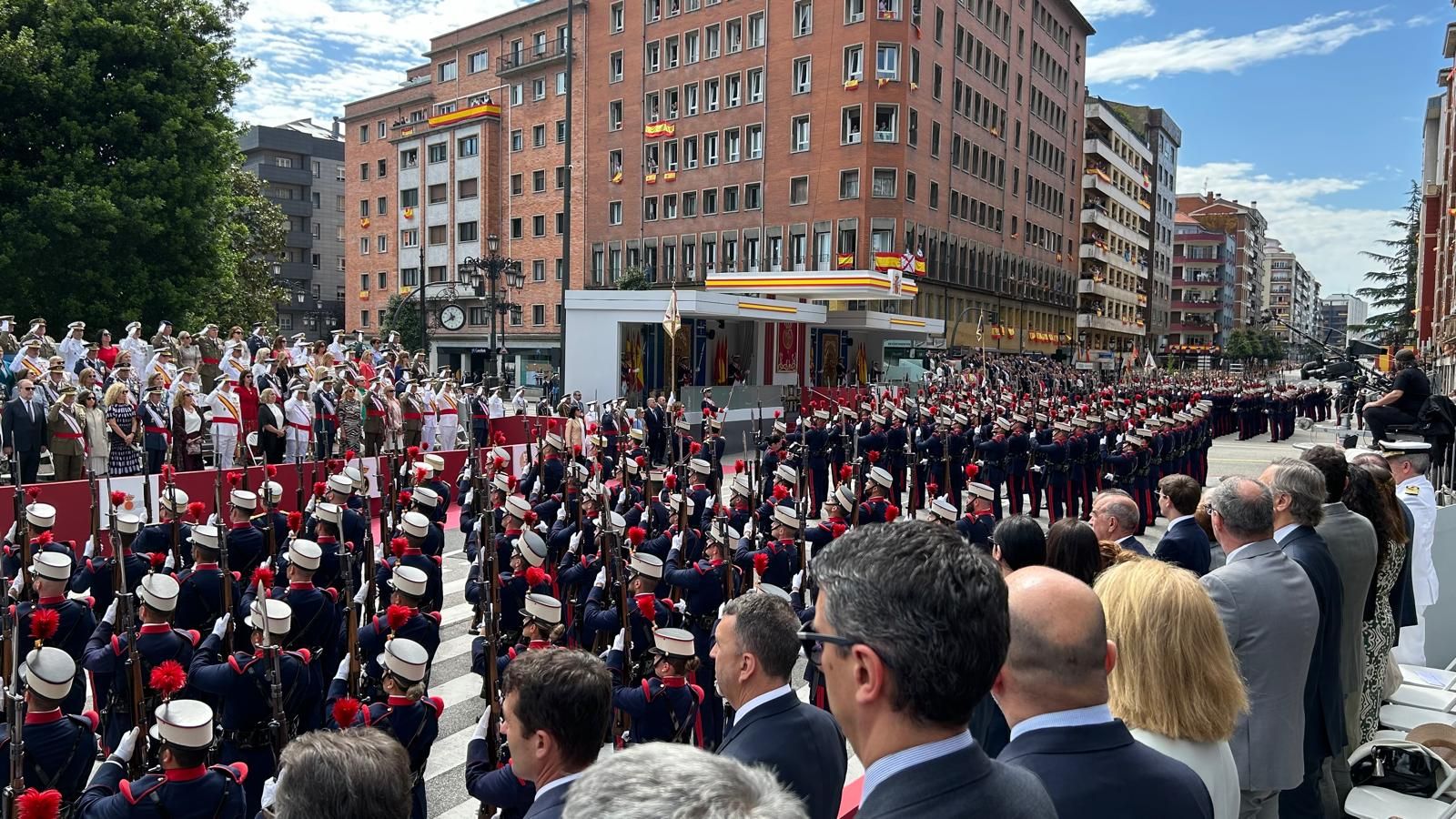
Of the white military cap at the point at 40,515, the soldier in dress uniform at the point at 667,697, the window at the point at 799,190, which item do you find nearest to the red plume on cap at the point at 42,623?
the soldier in dress uniform at the point at 667,697

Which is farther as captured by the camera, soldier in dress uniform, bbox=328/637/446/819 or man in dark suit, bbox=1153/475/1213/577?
man in dark suit, bbox=1153/475/1213/577

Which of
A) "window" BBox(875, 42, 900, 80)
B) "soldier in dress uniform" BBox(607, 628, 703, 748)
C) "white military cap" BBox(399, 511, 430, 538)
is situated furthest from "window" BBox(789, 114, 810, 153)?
"soldier in dress uniform" BBox(607, 628, 703, 748)

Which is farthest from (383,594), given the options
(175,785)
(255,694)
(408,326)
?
(408,326)

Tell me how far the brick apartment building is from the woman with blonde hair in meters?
42.0

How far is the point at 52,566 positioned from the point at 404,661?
9.60ft

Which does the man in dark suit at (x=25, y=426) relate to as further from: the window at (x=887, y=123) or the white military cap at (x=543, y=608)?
the window at (x=887, y=123)

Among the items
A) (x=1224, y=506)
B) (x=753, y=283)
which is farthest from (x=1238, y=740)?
(x=753, y=283)

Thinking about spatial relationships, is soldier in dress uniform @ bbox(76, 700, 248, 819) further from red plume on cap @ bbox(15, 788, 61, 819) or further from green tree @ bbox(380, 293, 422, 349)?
green tree @ bbox(380, 293, 422, 349)

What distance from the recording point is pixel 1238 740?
347cm

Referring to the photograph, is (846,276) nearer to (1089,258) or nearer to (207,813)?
(207,813)

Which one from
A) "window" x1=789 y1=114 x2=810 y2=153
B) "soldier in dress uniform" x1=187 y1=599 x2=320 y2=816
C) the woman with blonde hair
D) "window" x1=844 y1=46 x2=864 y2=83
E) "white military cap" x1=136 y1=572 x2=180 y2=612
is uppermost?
"window" x1=844 y1=46 x2=864 y2=83

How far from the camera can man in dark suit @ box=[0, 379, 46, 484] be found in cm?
1305

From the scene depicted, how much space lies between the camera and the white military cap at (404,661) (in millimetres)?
4754

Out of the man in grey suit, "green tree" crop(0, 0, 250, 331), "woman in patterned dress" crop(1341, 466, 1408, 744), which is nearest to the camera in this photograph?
the man in grey suit
